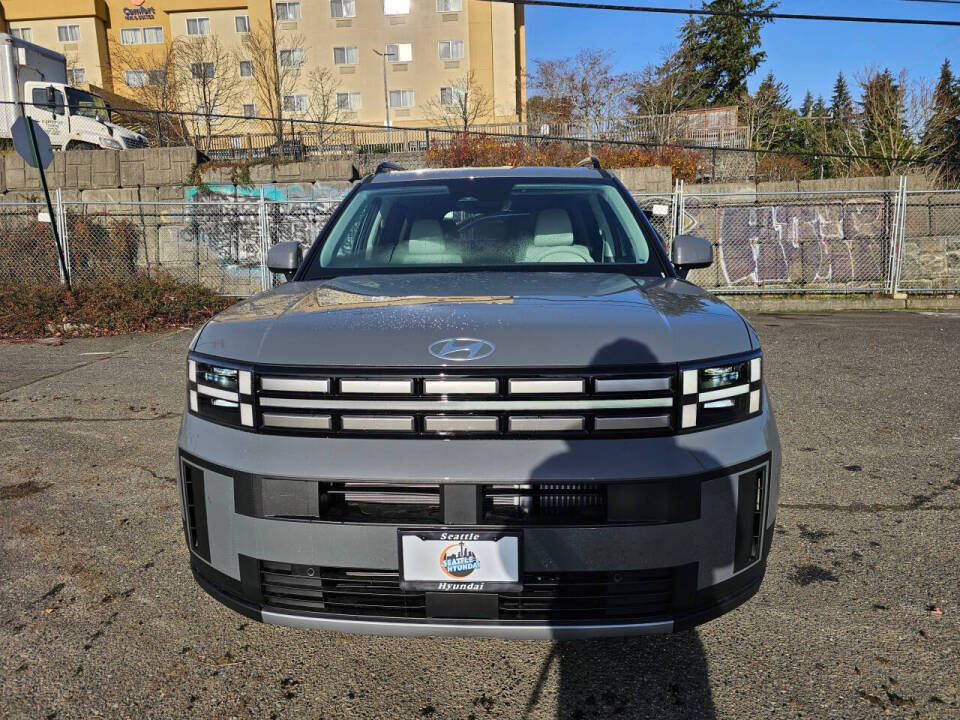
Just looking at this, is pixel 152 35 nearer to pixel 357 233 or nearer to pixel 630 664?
pixel 357 233

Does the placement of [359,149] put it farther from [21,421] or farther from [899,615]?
[899,615]

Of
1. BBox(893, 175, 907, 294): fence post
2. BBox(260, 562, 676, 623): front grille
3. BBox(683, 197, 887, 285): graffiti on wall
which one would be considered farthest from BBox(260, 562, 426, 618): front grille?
BBox(893, 175, 907, 294): fence post

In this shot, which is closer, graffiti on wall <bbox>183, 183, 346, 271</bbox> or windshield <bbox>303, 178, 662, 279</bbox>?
windshield <bbox>303, 178, 662, 279</bbox>

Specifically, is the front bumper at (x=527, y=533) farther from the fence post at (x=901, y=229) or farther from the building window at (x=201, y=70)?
the building window at (x=201, y=70)

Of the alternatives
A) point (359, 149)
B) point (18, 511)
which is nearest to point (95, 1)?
point (359, 149)

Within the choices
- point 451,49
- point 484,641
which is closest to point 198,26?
point 451,49

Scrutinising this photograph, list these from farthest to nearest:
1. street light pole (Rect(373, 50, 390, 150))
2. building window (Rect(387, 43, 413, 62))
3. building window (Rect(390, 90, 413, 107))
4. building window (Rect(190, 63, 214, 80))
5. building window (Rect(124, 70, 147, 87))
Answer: building window (Rect(390, 90, 413, 107))
building window (Rect(387, 43, 413, 62))
street light pole (Rect(373, 50, 390, 150))
building window (Rect(124, 70, 147, 87))
building window (Rect(190, 63, 214, 80))

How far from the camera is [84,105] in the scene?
18.4m

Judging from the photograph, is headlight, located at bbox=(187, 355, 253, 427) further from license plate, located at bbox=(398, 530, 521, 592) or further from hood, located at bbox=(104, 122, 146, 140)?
hood, located at bbox=(104, 122, 146, 140)

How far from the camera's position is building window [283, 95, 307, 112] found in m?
41.3

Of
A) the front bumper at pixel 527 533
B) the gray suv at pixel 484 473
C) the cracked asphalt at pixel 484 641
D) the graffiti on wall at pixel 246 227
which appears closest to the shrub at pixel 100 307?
the graffiti on wall at pixel 246 227

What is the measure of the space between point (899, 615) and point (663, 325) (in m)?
1.55

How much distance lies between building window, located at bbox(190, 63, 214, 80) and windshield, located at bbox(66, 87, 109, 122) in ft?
64.2

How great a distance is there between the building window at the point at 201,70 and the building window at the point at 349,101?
25.0 feet
